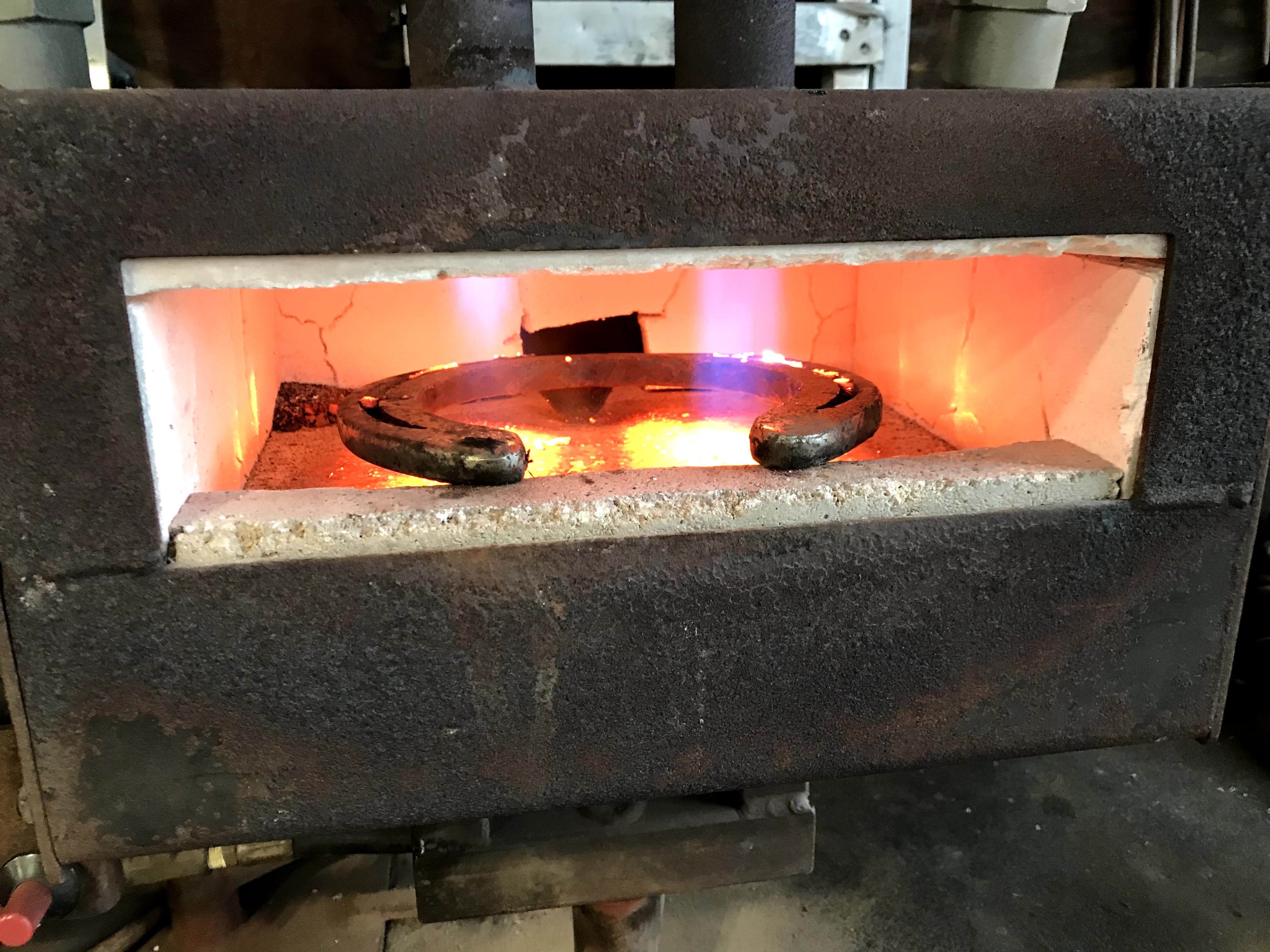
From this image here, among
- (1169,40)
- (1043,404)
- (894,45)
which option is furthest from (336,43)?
(1169,40)

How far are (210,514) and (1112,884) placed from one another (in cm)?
148

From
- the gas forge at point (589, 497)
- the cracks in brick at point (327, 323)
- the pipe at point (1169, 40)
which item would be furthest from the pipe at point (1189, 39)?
the cracks in brick at point (327, 323)

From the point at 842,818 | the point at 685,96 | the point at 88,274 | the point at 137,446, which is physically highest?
the point at 685,96

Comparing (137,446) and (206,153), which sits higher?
(206,153)

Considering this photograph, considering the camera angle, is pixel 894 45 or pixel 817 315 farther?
pixel 817 315

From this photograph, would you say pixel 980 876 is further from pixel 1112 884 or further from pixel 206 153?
pixel 206 153

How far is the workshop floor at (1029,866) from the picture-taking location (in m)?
1.36

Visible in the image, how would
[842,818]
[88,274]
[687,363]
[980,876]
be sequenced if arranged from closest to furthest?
[88,274]
[687,363]
[980,876]
[842,818]

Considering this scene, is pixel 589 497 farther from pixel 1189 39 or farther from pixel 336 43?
pixel 1189 39

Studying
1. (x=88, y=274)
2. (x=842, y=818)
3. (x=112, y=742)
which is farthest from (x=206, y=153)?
(x=842, y=818)

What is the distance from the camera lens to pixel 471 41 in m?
0.89

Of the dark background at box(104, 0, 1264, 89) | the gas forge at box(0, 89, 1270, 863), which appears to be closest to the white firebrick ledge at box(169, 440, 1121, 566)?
the gas forge at box(0, 89, 1270, 863)

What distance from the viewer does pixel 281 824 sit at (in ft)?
2.70

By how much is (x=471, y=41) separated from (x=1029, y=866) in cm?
151
